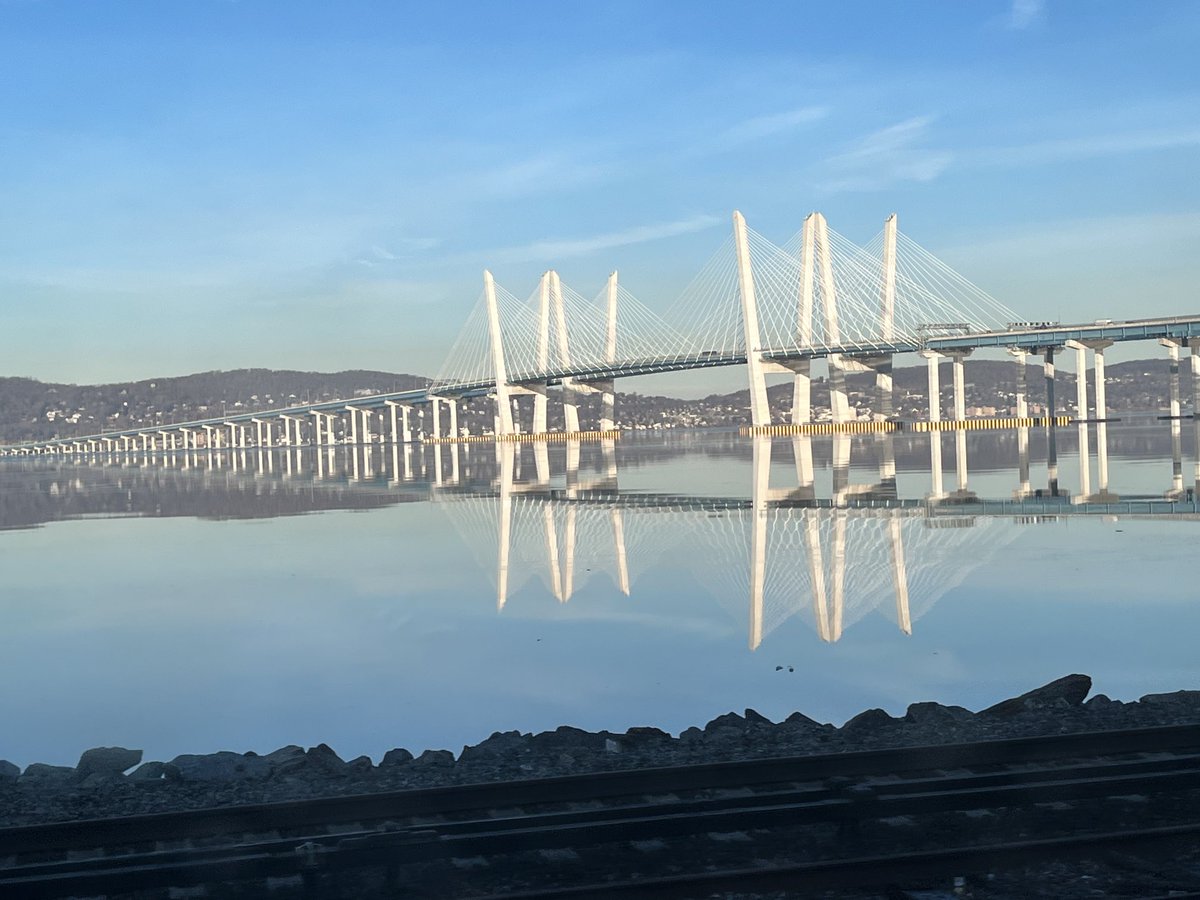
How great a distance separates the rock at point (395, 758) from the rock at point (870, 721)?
2.04m

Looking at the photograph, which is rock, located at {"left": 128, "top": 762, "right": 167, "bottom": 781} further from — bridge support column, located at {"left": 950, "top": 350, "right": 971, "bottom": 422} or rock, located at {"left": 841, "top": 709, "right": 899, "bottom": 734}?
bridge support column, located at {"left": 950, "top": 350, "right": 971, "bottom": 422}

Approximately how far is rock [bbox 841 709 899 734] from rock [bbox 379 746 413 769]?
2.04 metres

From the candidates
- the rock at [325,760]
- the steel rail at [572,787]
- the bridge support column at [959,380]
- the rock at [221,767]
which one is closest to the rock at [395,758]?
the rock at [325,760]

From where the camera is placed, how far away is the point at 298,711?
23.8 feet

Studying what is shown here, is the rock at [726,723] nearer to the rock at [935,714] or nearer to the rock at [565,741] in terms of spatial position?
the rock at [565,741]

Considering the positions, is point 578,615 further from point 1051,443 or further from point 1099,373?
point 1099,373

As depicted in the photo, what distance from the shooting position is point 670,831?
4500 millimetres

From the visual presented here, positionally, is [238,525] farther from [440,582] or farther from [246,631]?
[246,631]

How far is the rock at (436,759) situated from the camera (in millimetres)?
5800

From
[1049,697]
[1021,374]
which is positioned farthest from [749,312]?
[1049,697]

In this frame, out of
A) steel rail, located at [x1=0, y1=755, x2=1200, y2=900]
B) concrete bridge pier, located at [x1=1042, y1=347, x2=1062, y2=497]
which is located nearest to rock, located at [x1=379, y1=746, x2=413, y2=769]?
steel rail, located at [x1=0, y1=755, x2=1200, y2=900]

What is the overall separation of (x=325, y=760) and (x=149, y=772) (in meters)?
0.82

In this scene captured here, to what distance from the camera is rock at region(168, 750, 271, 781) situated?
19.1 feet

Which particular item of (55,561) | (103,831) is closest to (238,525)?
(55,561)
